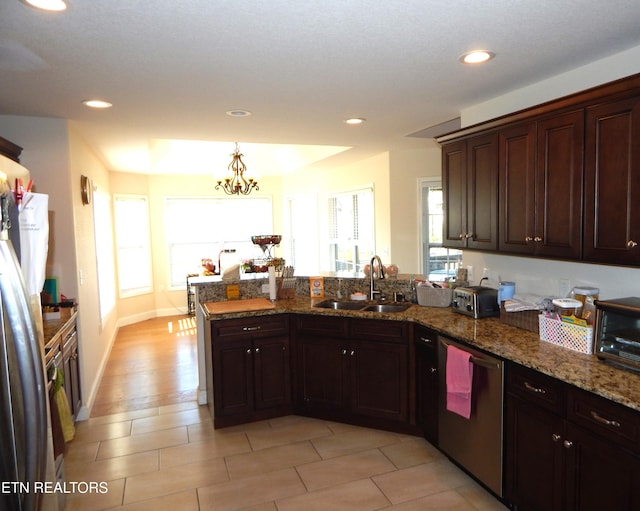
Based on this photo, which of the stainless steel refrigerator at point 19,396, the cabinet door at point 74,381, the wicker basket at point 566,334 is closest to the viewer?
the stainless steel refrigerator at point 19,396

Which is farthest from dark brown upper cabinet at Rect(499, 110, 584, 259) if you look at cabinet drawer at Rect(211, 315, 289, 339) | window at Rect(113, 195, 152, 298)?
window at Rect(113, 195, 152, 298)

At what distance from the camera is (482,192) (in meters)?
3.05

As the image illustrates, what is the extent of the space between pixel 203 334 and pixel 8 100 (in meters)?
2.30

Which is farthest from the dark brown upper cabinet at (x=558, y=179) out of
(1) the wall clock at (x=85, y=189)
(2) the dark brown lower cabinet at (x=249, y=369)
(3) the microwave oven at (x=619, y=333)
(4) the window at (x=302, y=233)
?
(4) the window at (x=302, y=233)

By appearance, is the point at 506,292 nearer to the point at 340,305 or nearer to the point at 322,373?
the point at 340,305

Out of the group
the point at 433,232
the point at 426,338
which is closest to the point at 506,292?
the point at 426,338

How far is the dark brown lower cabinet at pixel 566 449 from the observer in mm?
1759

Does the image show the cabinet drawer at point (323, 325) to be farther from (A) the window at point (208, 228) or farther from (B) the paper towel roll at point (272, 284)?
(A) the window at point (208, 228)

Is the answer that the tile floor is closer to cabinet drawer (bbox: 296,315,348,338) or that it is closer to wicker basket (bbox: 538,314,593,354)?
cabinet drawer (bbox: 296,315,348,338)

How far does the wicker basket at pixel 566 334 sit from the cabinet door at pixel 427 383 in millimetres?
696

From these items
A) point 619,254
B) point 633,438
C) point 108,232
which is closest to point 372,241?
point 108,232

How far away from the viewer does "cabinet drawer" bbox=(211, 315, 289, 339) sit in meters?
3.44

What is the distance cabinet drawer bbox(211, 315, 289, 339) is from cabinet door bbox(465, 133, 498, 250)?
161 cm

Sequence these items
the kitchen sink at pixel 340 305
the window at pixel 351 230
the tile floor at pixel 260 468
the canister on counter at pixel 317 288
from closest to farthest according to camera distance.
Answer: the tile floor at pixel 260 468, the kitchen sink at pixel 340 305, the canister on counter at pixel 317 288, the window at pixel 351 230
